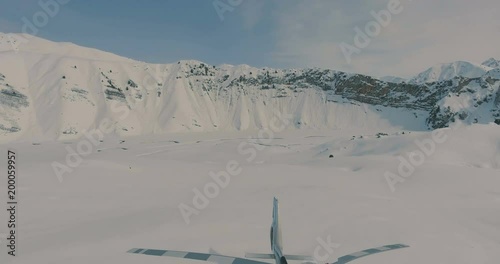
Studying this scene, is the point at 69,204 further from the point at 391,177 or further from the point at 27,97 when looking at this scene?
the point at 27,97

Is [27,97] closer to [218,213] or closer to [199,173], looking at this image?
[199,173]

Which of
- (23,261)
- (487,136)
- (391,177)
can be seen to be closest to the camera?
(23,261)

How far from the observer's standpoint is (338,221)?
2311cm

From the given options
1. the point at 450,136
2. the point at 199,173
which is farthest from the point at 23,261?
the point at 450,136

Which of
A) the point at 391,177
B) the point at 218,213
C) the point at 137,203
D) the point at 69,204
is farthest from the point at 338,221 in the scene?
the point at 391,177

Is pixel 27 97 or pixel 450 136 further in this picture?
pixel 27 97

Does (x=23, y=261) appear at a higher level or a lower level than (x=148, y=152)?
higher

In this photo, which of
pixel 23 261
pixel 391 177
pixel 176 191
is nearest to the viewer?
pixel 23 261

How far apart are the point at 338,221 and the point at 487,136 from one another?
64457mm

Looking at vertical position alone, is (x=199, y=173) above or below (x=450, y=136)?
below

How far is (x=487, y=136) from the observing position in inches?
2751

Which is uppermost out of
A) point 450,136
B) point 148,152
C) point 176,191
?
point 450,136

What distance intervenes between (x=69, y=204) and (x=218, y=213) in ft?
38.6

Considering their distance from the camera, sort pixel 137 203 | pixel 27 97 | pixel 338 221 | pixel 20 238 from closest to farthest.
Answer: pixel 20 238
pixel 338 221
pixel 137 203
pixel 27 97
